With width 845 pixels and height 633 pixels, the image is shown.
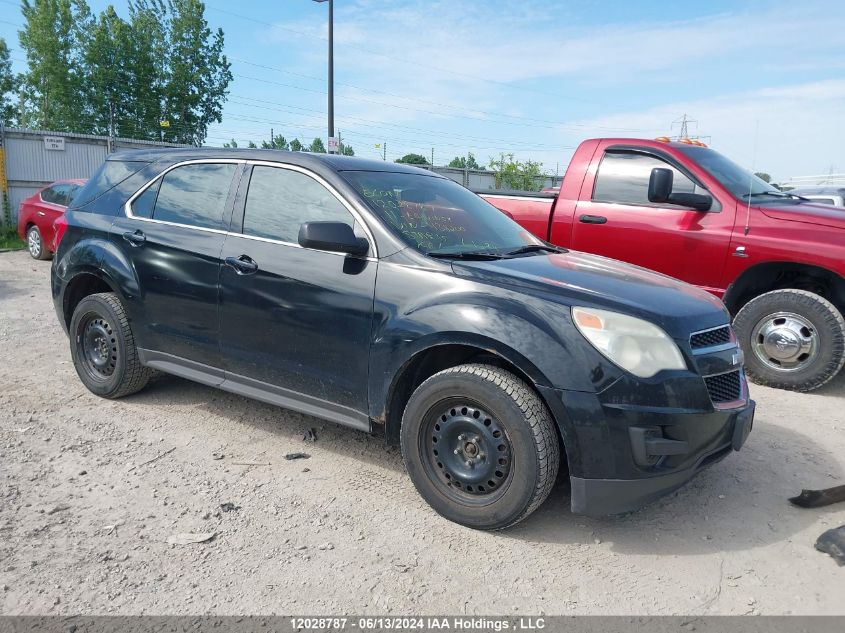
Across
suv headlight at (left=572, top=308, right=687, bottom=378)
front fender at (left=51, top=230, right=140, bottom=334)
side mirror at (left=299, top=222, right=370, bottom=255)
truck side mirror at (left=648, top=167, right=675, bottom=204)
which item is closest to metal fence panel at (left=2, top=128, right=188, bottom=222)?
front fender at (left=51, top=230, right=140, bottom=334)

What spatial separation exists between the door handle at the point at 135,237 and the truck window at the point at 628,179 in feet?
13.3

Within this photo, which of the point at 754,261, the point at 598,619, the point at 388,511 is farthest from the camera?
the point at 754,261

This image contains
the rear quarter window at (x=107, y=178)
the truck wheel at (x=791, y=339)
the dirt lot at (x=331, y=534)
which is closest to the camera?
the dirt lot at (x=331, y=534)

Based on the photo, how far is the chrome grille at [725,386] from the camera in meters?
2.96

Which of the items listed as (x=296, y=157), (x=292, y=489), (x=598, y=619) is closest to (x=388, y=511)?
(x=292, y=489)

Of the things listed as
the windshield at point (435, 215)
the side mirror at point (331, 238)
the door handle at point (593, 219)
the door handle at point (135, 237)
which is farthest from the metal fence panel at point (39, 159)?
the side mirror at point (331, 238)

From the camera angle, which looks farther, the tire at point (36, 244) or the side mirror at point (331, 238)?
the tire at point (36, 244)

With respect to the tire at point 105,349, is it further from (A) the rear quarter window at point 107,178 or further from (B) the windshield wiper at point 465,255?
(B) the windshield wiper at point 465,255

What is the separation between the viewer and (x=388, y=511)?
3258mm

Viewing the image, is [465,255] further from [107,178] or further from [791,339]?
[791,339]

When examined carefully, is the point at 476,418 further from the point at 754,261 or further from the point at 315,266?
the point at 754,261

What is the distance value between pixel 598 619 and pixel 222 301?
2626 mm

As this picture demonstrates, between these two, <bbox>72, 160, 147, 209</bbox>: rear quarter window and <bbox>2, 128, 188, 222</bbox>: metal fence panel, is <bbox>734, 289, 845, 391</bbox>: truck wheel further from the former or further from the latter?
<bbox>2, 128, 188, 222</bbox>: metal fence panel

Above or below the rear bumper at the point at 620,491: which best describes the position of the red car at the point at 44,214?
above
